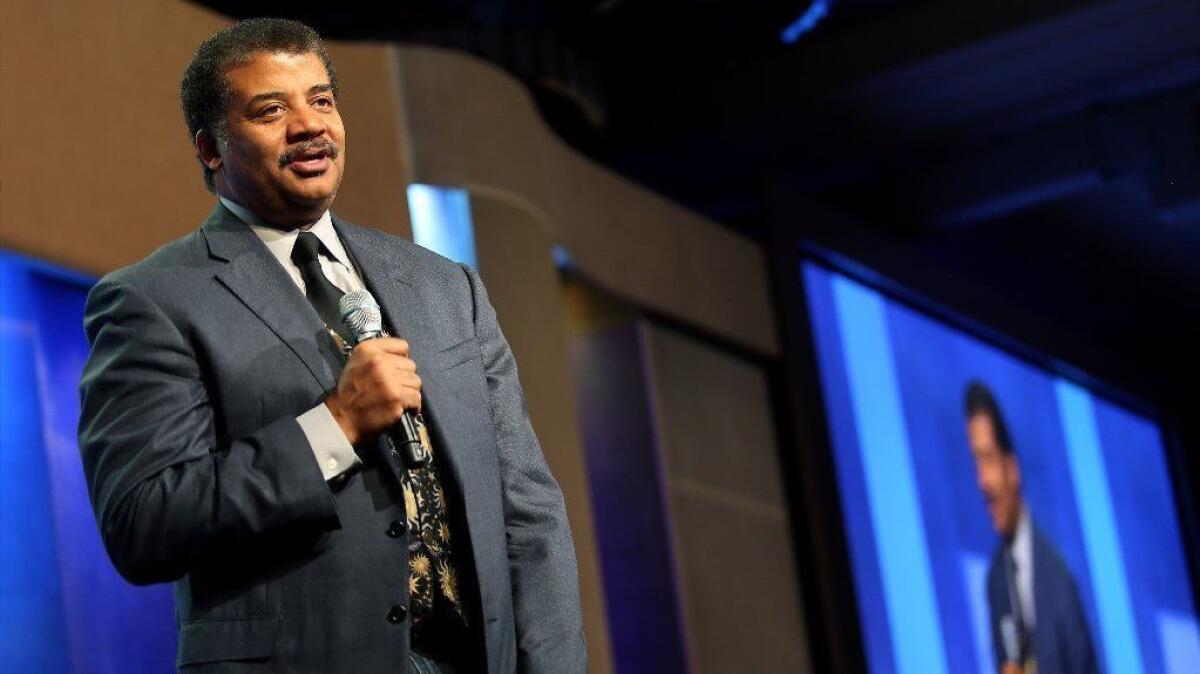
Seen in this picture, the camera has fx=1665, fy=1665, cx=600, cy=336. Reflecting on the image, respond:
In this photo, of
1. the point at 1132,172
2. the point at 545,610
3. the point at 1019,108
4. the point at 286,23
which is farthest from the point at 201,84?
the point at 1132,172

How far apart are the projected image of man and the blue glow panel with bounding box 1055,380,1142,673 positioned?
0.36m

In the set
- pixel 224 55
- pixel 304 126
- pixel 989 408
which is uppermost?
pixel 989 408

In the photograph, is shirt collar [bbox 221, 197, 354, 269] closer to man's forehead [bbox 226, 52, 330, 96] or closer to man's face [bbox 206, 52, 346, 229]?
man's face [bbox 206, 52, 346, 229]

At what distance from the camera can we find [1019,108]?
7.11m

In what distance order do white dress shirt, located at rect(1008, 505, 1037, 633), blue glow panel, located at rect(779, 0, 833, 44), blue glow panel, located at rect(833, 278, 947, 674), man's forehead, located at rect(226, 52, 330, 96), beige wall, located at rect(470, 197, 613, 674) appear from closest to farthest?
man's forehead, located at rect(226, 52, 330, 96), beige wall, located at rect(470, 197, 613, 674), blue glow panel, located at rect(833, 278, 947, 674), blue glow panel, located at rect(779, 0, 833, 44), white dress shirt, located at rect(1008, 505, 1037, 633)

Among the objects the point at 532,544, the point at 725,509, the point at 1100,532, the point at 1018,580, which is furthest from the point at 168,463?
the point at 1100,532

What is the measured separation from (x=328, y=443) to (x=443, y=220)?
2.92 m

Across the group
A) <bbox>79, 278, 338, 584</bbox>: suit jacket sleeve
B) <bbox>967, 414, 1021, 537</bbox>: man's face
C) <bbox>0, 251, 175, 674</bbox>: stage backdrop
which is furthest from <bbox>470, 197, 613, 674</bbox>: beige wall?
<bbox>79, 278, 338, 584</bbox>: suit jacket sleeve

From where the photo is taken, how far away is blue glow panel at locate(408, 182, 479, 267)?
4.47 metres

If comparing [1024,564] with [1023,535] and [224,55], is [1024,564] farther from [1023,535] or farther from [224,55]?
[224,55]

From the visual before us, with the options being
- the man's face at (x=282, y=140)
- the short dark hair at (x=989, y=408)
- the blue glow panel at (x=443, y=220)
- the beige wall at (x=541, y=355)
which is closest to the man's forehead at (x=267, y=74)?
the man's face at (x=282, y=140)

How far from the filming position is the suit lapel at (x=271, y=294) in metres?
1.75

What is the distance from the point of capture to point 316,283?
72.9 inches

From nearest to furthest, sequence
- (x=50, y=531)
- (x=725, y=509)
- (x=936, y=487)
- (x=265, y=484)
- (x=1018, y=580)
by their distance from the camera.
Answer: (x=265, y=484) → (x=50, y=531) → (x=725, y=509) → (x=936, y=487) → (x=1018, y=580)
